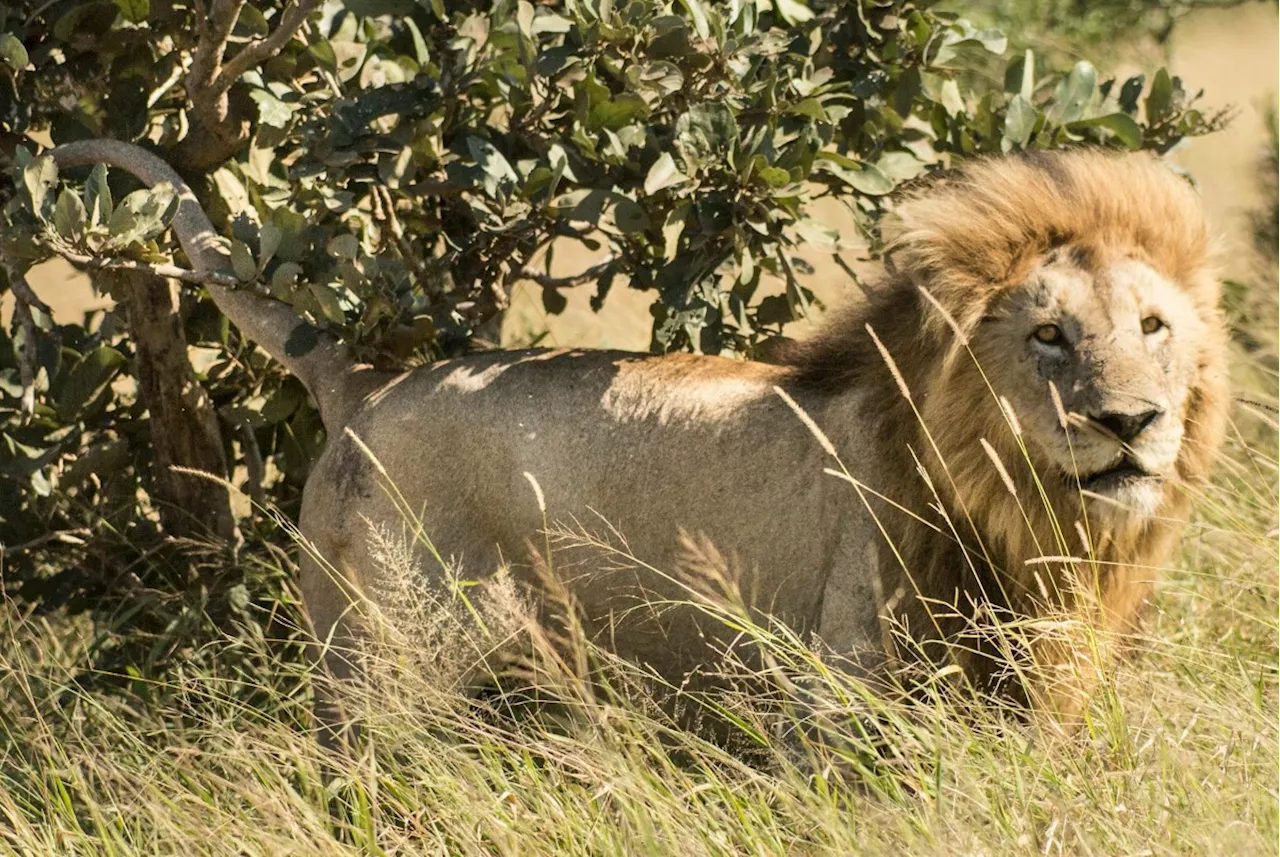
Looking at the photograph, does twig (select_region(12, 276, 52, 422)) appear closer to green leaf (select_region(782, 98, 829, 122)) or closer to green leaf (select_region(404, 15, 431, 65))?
green leaf (select_region(404, 15, 431, 65))

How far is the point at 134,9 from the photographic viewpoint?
4188mm

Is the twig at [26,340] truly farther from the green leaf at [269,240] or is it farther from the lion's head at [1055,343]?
the lion's head at [1055,343]

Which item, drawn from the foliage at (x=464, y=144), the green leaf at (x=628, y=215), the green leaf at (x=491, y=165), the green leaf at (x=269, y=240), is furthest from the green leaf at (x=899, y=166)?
the green leaf at (x=269, y=240)

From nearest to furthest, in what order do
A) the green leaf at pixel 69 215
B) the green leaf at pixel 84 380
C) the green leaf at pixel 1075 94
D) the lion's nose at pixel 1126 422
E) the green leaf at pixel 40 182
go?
the lion's nose at pixel 1126 422 < the green leaf at pixel 69 215 < the green leaf at pixel 40 182 < the green leaf at pixel 1075 94 < the green leaf at pixel 84 380

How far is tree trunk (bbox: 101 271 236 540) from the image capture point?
4.79 m

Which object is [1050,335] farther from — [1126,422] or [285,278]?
[285,278]

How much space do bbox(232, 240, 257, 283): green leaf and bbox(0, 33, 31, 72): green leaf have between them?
28.7 inches

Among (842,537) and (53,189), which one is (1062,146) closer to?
(842,537)

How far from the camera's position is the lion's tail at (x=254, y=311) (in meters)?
4.20

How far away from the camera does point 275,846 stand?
2.85 metres

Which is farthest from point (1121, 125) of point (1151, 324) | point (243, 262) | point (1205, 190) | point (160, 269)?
point (1205, 190)

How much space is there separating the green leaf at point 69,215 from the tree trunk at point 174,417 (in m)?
0.79

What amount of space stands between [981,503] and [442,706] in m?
1.28

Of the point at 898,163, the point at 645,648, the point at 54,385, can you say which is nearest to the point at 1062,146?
the point at 898,163
